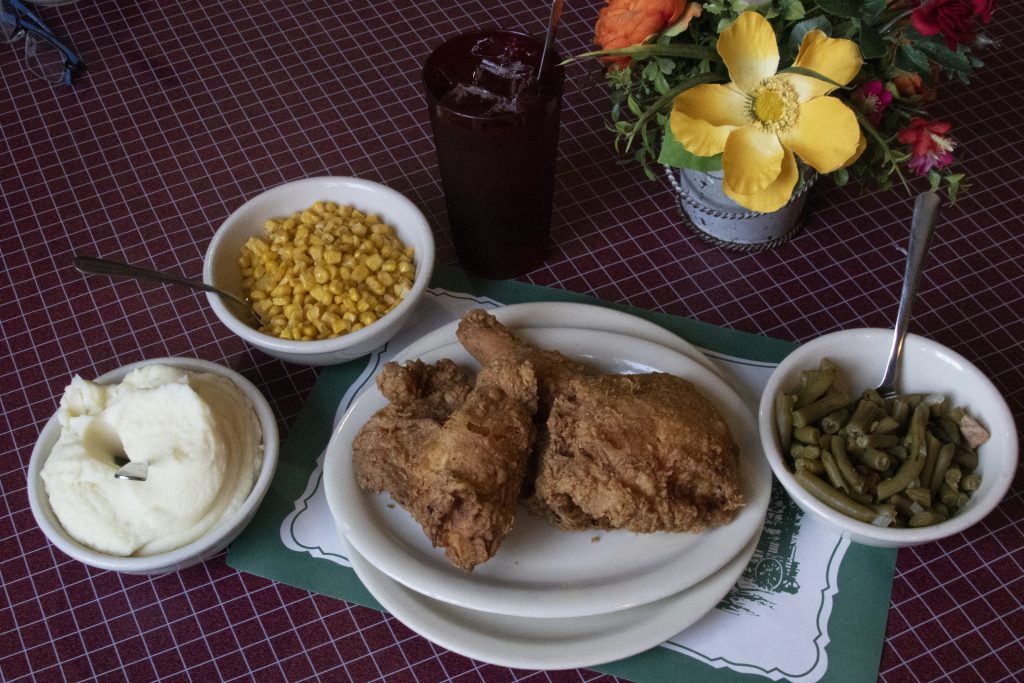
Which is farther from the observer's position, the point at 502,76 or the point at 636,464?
the point at 502,76

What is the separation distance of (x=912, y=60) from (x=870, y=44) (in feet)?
0.45

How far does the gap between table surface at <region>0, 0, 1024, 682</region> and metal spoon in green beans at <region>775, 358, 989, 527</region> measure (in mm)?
188

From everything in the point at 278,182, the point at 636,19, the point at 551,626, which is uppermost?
the point at 636,19

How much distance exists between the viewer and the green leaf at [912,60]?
1.51 m

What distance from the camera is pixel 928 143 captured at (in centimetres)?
153

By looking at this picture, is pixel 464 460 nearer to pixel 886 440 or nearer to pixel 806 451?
pixel 806 451

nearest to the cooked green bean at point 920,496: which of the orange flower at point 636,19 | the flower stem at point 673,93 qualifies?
the flower stem at point 673,93

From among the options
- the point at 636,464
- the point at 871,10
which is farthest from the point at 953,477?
the point at 871,10

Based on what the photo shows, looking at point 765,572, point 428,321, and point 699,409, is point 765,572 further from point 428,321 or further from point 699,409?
point 428,321

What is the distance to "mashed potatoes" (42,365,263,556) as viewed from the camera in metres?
1.57

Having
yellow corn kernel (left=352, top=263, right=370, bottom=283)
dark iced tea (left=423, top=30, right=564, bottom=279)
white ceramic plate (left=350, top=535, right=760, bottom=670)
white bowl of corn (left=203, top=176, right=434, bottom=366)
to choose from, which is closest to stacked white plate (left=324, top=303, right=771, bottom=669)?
white ceramic plate (left=350, top=535, right=760, bottom=670)

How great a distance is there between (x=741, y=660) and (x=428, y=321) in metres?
0.91

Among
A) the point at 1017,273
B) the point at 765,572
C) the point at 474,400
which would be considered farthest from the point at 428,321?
the point at 1017,273

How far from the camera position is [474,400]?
1.61 meters
